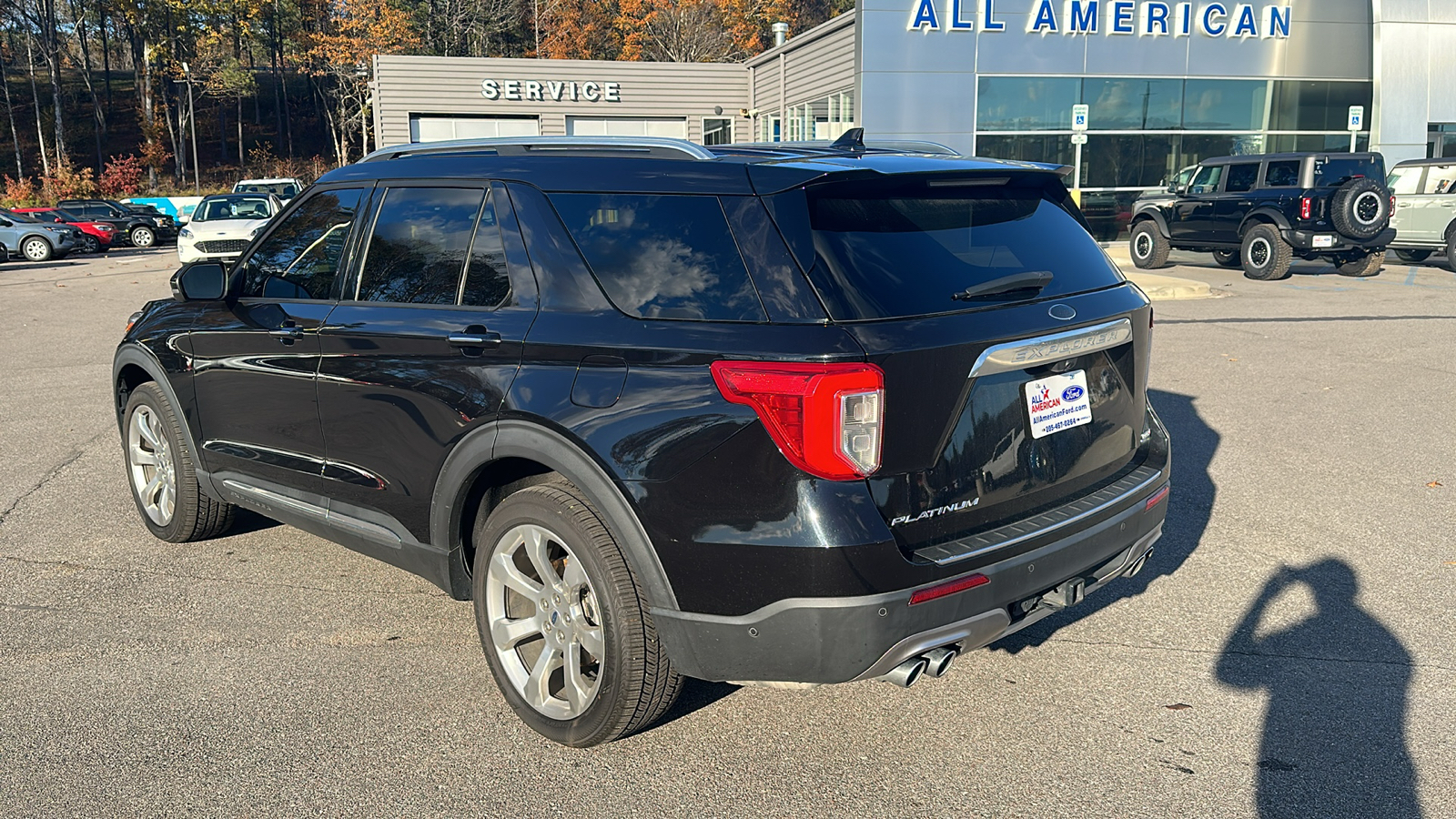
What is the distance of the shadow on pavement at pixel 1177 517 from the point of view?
14.1 ft

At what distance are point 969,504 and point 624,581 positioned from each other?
97 cm

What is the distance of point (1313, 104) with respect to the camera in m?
27.4

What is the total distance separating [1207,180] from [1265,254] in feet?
6.00

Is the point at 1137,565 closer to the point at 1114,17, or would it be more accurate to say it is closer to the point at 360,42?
the point at 1114,17

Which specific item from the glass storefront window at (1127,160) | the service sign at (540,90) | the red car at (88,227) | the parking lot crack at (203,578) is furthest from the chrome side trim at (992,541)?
the red car at (88,227)

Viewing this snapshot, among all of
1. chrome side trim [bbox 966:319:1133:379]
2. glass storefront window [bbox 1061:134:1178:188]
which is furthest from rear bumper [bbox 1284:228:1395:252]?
chrome side trim [bbox 966:319:1133:379]

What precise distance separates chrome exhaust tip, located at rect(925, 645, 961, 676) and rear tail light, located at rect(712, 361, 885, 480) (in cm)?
57

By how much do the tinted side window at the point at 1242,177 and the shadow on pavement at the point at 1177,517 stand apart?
11719mm

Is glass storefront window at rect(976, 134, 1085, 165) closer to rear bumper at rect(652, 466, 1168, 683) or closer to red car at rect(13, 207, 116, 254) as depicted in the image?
rear bumper at rect(652, 466, 1168, 683)

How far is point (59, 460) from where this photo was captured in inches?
279

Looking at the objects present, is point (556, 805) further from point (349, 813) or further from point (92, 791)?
point (92, 791)

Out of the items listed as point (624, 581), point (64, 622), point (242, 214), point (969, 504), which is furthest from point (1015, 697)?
point (242, 214)

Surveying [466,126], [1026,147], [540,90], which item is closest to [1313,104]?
[1026,147]

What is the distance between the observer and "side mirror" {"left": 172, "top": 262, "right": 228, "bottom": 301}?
4637 millimetres
